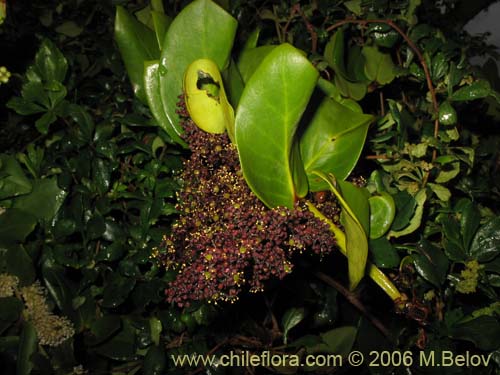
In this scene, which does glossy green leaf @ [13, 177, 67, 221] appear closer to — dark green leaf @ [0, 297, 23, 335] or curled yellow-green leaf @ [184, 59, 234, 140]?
dark green leaf @ [0, 297, 23, 335]

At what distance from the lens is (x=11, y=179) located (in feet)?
2.38

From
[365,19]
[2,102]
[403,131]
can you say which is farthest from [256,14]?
[2,102]

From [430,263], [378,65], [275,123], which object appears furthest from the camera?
[378,65]

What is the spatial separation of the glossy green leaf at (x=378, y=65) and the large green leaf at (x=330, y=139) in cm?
26

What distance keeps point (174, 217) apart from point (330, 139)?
339 mm

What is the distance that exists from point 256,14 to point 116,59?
25 centimetres

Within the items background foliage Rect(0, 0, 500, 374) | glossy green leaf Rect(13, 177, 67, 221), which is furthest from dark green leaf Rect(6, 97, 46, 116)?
glossy green leaf Rect(13, 177, 67, 221)

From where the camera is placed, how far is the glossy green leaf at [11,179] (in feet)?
2.36

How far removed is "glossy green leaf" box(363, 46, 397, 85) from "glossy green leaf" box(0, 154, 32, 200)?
514 mm

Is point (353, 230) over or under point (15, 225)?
over

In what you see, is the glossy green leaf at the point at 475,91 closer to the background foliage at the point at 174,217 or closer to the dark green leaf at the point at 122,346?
the background foliage at the point at 174,217

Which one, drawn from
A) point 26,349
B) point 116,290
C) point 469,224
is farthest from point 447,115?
point 26,349

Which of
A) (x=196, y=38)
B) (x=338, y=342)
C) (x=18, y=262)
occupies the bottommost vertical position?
(x=338, y=342)

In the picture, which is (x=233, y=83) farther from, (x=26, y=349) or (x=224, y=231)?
(x=26, y=349)
